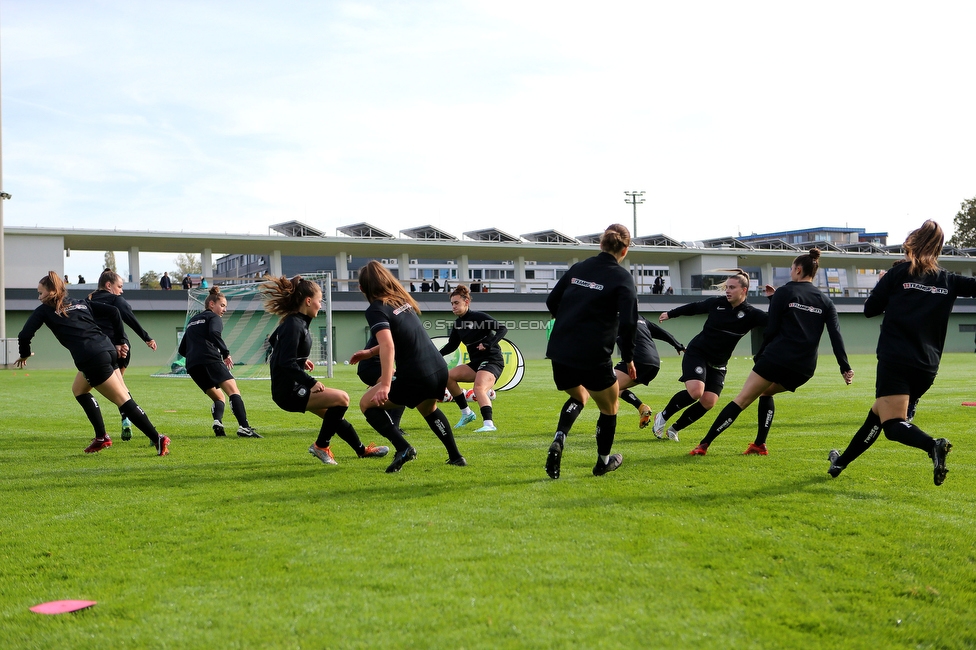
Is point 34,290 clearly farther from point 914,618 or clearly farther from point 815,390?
point 914,618

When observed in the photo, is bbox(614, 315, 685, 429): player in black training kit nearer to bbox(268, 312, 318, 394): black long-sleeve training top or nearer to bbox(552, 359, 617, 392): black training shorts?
bbox(552, 359, 617, 392): black training shorts

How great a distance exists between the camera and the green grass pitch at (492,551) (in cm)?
322

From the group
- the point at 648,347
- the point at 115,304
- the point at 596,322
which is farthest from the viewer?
the point at 648,347

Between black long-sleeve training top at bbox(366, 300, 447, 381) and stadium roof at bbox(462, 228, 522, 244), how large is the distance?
48.3 m

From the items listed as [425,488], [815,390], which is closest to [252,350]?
[815,390]

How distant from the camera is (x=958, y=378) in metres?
22.1

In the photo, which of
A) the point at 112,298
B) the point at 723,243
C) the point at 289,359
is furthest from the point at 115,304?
the point at 723,243

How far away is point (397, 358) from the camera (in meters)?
6.83

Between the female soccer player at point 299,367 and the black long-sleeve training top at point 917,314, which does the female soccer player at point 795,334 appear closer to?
the black long-sleeve training top at point 917,314

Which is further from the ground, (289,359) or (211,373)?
(289,359)

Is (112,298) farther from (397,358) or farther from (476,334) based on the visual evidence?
(397,358)

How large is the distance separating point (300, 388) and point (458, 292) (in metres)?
3.50

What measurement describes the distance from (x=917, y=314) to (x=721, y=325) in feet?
11.0

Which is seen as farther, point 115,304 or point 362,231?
point 362,231
